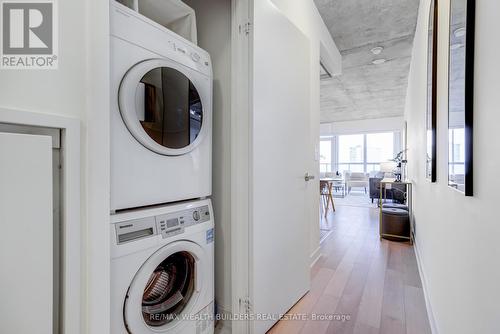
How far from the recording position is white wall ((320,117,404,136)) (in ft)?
27.5

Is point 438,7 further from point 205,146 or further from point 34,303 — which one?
point 34,303

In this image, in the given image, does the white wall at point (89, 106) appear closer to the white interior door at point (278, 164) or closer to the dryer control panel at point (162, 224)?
the dryer control panel at point (162, 224)

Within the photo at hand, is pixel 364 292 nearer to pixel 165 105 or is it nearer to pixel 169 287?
pixel 169 287

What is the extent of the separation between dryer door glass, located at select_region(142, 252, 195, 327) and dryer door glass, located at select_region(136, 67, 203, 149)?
22.7 inches

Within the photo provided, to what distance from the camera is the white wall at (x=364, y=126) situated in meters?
8.38

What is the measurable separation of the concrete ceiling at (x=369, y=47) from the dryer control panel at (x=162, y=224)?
8.24ft

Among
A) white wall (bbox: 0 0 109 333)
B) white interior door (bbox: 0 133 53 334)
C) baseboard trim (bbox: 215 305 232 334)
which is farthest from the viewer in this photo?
baseboard trim (bbox: 215 305 232 334)

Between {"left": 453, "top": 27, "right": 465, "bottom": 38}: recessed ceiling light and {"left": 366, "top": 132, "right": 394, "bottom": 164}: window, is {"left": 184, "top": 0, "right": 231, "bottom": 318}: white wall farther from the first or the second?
{"left": 366, "top": 132, "right": 394, "bottom": 164}: window

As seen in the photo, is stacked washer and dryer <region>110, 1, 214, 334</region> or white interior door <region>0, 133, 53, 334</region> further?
stacked washer and dryer <region>110, 1, 214, 334</region>

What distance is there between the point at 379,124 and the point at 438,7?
8.03 m

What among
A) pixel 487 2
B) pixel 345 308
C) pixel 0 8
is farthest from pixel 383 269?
pixel 0 8

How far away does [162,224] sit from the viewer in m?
1.07

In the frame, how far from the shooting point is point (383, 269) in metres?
2.35

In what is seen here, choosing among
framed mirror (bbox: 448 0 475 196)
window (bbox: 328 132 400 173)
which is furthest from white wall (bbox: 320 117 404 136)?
framed mirror (bbox: 448 0 475 196)
